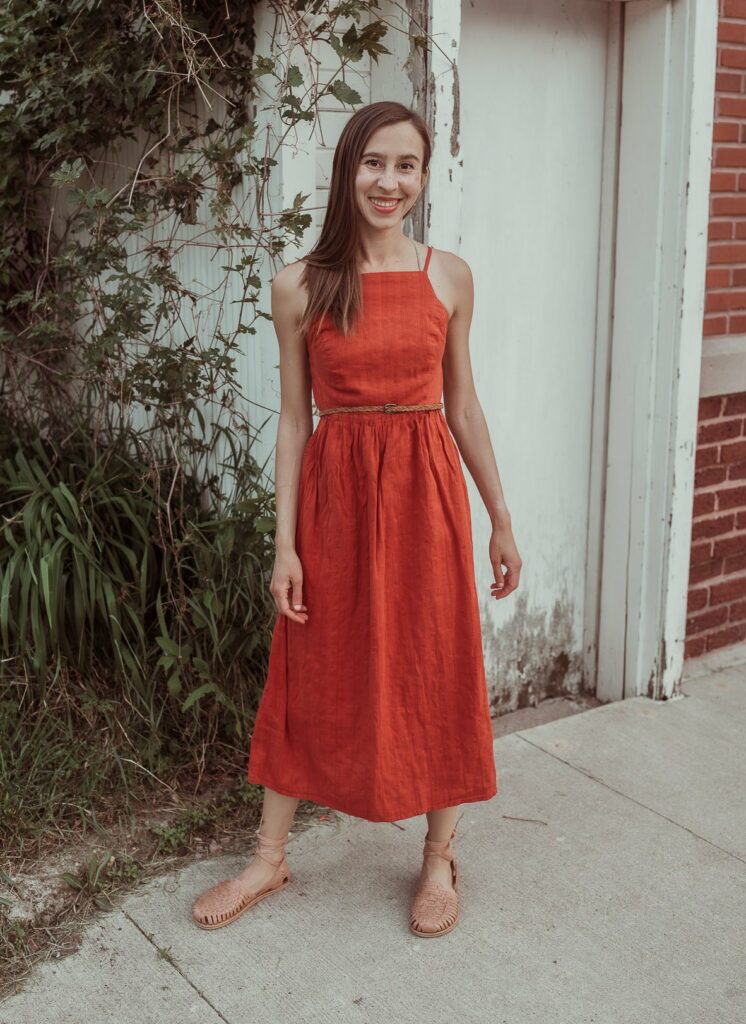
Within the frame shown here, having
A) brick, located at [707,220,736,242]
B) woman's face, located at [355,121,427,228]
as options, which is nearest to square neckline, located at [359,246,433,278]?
woman's face, located at [355,121,427,228]

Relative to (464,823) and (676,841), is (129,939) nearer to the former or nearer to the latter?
(464,823)

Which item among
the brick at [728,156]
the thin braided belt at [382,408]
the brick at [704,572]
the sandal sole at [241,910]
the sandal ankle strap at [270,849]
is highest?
Answer: the brick at [728,156]

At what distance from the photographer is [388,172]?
8.31ft

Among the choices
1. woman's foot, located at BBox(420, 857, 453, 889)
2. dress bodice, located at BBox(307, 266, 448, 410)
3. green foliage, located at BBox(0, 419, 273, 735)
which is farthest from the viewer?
green foliage, located at BBox(0, 419, 273, 735)

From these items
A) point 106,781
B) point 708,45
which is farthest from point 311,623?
point 708,45

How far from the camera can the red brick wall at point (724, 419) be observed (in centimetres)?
407

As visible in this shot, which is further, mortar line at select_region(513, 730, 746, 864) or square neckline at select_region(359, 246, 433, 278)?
mortar line at select_region(513, 730, 746, 864)

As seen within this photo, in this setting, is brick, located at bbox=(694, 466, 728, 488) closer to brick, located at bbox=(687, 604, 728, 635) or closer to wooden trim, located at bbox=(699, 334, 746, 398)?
wooden trim, located at bbox=(699, 334, 746, 398)

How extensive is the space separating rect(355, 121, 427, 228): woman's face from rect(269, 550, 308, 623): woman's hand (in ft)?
2.71

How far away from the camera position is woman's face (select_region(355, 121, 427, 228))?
253 centimetres

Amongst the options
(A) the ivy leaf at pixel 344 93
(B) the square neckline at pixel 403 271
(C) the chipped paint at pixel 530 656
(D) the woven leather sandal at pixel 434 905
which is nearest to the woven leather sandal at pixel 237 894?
(D) the woven leather sandal at pixel 434 905

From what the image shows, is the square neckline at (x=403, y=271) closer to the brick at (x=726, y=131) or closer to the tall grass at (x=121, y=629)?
the tall grass at (x=121, y=629)

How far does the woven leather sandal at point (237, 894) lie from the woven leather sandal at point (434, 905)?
364 mm

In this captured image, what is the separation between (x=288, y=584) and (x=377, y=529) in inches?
10.5
